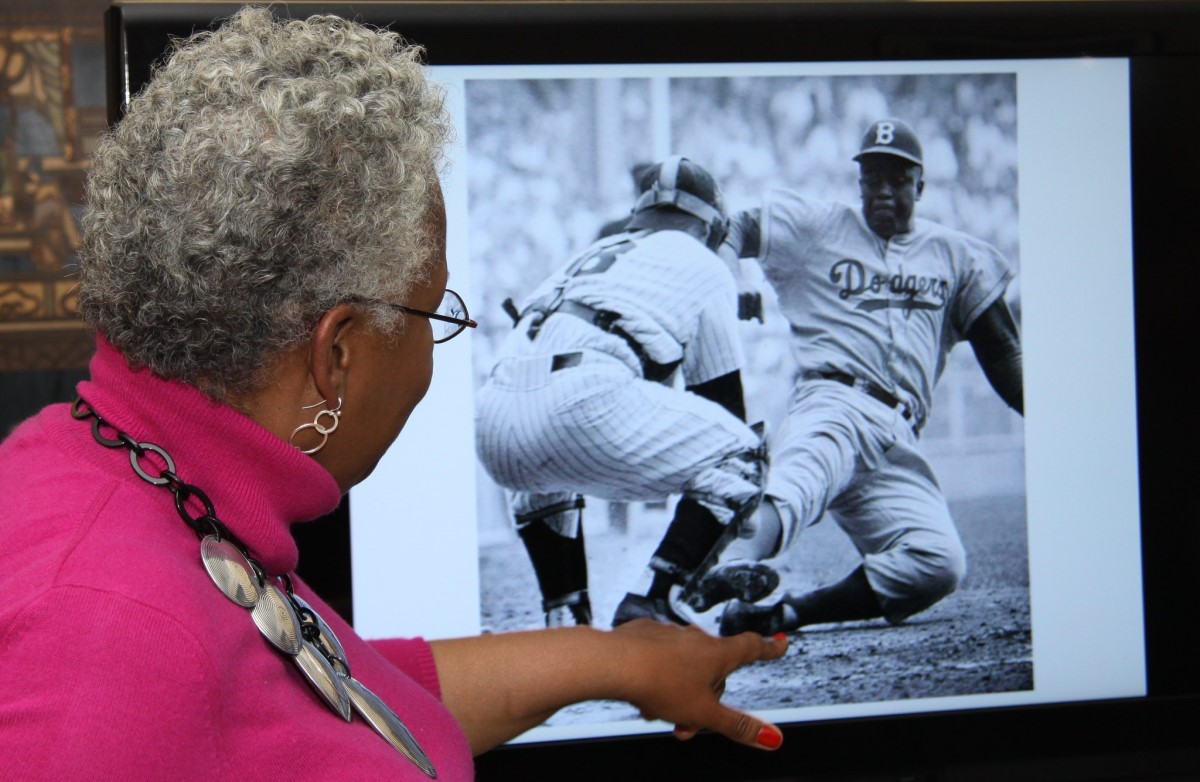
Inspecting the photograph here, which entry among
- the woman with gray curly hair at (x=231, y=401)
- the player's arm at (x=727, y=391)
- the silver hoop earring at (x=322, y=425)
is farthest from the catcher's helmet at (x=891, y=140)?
the silver hoop earring at (x=322, y=425)

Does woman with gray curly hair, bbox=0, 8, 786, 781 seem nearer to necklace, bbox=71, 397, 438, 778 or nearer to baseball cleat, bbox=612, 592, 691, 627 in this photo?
necklace, bbox=71, 397, 438, 778

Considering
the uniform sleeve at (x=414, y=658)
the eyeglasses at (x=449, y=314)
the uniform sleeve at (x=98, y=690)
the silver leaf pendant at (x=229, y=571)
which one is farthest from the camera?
the uniform sleeve at (x=414, y=658)

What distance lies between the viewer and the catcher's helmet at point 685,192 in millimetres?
984

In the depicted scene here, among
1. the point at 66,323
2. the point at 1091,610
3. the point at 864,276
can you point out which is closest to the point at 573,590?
the point at 864,276

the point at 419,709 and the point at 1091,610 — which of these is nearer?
the point at 419,709

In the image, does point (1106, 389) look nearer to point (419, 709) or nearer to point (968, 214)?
point (968, 214)

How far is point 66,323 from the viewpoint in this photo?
1.35 meters

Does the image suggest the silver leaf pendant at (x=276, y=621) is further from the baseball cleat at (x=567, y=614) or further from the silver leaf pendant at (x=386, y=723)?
the baseball cleat at (x=567, y=614)

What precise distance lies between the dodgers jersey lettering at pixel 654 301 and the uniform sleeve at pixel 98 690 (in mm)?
493

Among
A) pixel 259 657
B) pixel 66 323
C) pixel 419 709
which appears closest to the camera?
pixel 259 657

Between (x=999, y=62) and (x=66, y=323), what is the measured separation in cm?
109

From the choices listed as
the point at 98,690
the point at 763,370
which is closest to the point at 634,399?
the point at 763,370

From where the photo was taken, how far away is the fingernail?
979mm

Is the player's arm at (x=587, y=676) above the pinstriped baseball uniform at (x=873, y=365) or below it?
below
